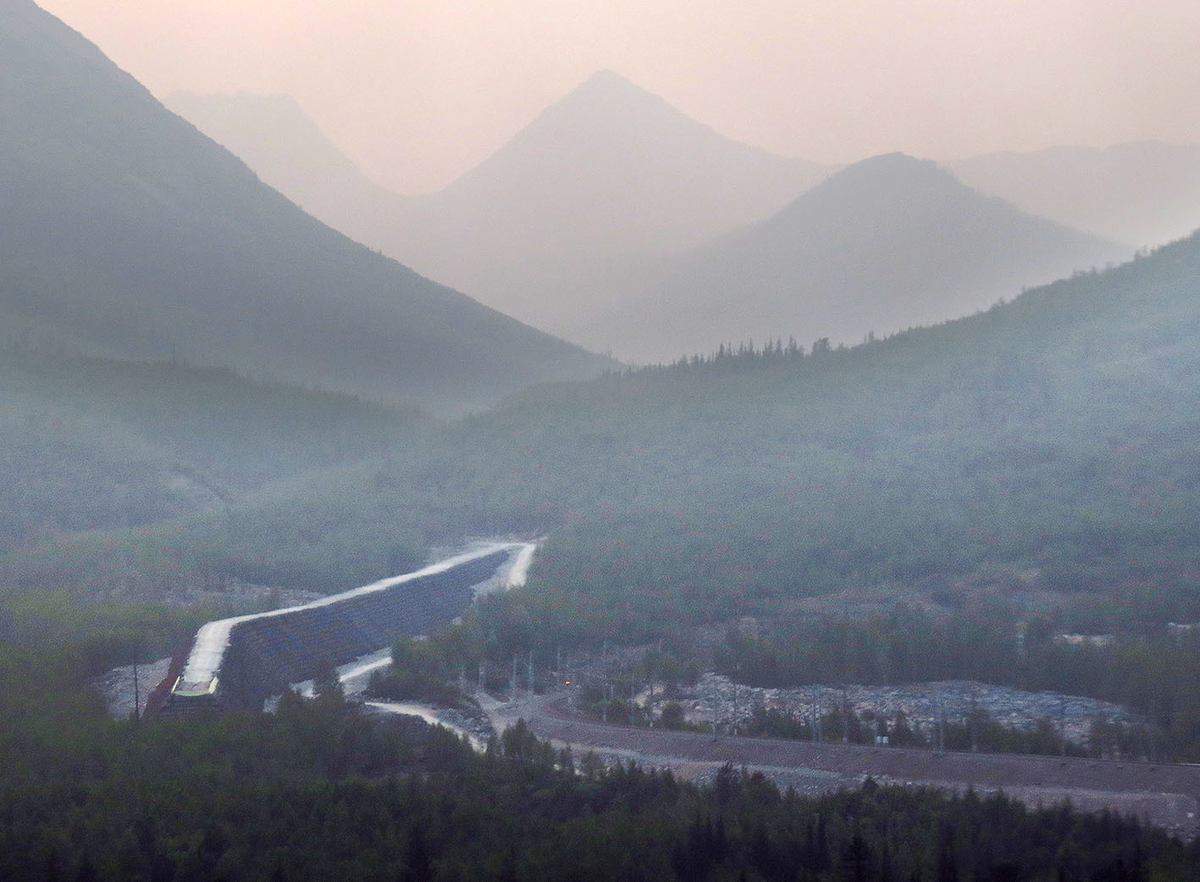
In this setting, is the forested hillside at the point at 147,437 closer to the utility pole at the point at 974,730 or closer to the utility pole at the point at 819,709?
the utility pole at the point at 819,709

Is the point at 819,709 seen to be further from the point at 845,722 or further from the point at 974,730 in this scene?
the point at 974,730

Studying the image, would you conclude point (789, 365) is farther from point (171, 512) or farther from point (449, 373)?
point (449, 373)

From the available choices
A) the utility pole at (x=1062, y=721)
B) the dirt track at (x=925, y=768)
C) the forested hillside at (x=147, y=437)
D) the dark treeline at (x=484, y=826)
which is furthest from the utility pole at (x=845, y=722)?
the forested hillside at (x=147, y=437)

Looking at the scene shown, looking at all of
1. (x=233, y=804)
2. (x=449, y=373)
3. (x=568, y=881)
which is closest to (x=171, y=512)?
(x=233, y=804)

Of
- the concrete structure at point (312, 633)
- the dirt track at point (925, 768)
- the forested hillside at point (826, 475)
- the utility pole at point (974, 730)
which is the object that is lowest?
the dirt track at point (925, 768)

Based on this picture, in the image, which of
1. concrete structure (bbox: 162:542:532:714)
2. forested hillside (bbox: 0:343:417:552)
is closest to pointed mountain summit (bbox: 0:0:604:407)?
forested hillside (bbox: 0:343:417:552)

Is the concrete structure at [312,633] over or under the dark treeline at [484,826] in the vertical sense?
over

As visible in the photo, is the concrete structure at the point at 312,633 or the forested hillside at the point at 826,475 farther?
the forested hillside at the point at 826,475

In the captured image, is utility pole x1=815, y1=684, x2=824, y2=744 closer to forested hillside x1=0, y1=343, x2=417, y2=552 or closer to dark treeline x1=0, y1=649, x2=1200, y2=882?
dark treeline x1=0, y1=649, x2=1200, y2=882
